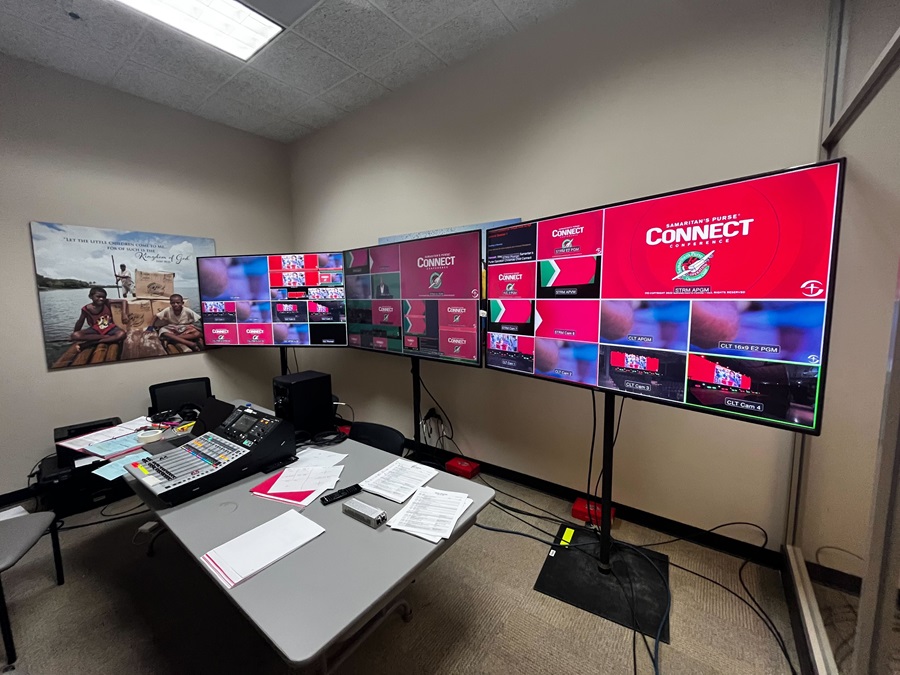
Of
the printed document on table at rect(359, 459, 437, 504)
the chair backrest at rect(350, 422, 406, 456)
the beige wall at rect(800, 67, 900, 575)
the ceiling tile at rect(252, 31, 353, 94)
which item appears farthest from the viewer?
the ceiling tile at rect(252, 31, 353, 94)

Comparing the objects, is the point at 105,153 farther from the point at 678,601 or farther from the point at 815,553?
the point at 815,553

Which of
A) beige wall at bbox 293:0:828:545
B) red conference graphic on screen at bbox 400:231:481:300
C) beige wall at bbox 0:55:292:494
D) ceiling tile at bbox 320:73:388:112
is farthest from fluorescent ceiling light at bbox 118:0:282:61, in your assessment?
red conference graphic on screen at bbox 400:231:481:300

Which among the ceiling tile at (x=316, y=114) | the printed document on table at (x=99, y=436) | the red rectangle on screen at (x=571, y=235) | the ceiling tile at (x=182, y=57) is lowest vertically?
the printed document on table at (x=99, y=436)

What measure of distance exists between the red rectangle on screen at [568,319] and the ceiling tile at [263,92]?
295cm

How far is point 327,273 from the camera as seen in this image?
3117 millimetres

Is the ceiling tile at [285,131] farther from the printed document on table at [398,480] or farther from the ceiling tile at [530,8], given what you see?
the printed document on table at [398,480]

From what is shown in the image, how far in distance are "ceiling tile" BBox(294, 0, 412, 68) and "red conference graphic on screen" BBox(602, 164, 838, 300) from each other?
2.04m

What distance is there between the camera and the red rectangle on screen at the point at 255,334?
3258 mm

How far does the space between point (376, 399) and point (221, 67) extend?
312 centimetres

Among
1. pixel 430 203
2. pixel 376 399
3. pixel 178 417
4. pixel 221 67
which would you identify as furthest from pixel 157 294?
pixel 430 203

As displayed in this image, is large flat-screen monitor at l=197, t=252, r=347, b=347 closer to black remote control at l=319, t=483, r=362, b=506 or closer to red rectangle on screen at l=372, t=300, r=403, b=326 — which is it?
red rectangle on screen at l=372, t=300, r=403, b=326

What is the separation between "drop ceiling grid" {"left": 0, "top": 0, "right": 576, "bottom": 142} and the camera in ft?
6.88

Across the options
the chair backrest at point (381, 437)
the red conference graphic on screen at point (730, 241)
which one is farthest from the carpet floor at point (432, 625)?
the red conference graphic on screen at point (730, 241)

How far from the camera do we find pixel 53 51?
237 centimetres
